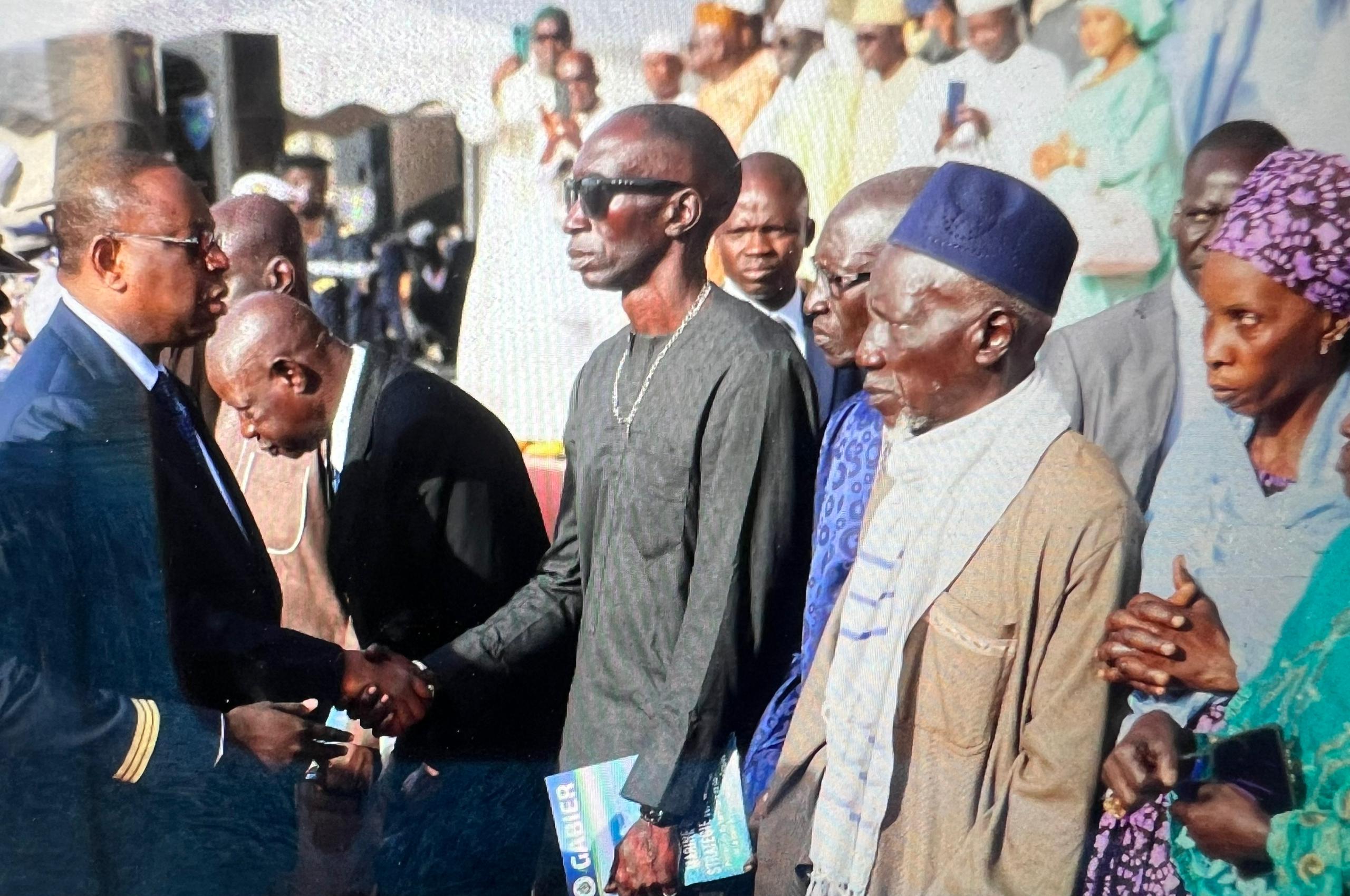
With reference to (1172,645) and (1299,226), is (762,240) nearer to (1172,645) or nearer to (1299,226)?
(1299,226)

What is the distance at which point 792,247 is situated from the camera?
315cm

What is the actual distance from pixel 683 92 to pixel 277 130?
984 mm

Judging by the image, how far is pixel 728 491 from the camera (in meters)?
3.03

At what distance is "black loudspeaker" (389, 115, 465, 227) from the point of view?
10.7 ft

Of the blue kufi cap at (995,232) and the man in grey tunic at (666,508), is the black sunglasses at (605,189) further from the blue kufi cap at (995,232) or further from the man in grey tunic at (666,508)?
the blue kufi cap at (995,232)

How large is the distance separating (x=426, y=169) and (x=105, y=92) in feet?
2.61

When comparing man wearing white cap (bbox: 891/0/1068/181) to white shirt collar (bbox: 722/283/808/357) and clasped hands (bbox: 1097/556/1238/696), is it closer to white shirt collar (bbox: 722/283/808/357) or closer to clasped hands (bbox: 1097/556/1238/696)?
white shirt collar (bbox: 722/283/808/357)

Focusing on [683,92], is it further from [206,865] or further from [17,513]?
[206,865]

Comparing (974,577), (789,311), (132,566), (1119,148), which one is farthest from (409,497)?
(1119,148)

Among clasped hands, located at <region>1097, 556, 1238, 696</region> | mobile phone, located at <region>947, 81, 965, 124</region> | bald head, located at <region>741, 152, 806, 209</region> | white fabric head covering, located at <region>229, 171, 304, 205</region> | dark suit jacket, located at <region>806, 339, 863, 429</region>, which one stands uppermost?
mobile phone, located at <region>947, 81, 965, 124</region>

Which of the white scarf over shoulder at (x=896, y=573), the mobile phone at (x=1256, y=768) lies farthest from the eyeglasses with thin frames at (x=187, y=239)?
the mobile phone at (x=1256, y=768)

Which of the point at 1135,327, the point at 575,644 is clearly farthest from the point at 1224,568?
the point at 575,644

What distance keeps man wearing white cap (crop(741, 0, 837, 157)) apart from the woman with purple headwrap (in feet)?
3.20

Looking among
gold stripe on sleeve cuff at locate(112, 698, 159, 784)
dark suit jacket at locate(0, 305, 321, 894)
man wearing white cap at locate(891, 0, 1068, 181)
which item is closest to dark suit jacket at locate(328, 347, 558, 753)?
dark suit jacket at locate(0, 305, 321, 894)
